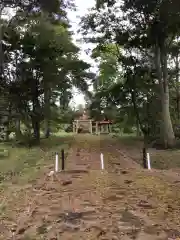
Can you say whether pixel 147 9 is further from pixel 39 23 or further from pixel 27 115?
pixel 27 115

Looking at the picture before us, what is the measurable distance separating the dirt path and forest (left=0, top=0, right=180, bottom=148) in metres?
9.38

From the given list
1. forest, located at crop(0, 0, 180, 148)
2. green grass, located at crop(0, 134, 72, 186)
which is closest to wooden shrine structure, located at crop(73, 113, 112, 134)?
forest, located at crop(0, 0, 180, 148)

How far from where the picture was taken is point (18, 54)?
77.7 feet

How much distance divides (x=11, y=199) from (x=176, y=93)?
2332 cm

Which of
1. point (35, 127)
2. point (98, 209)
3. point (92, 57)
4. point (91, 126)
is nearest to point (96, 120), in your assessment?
point (91, 126)

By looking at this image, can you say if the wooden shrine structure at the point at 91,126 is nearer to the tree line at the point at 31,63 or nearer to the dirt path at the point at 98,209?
the tree line at the point at 31,63

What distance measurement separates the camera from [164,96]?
21422 mm

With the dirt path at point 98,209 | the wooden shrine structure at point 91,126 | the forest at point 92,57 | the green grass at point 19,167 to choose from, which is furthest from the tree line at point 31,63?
the wooden shrine structure at point 91,126

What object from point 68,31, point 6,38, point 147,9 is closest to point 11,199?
point 147,9

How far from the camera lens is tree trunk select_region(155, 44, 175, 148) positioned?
20969mm

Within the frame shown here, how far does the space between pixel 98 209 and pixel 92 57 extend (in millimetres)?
22998

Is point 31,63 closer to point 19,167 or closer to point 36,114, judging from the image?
point 36,114

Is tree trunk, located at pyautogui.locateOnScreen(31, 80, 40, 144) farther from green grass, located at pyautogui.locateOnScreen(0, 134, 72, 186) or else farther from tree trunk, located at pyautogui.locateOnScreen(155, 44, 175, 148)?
tree trunk, located at pyautogui.locateOnScreen(155, 44, 175, 148)

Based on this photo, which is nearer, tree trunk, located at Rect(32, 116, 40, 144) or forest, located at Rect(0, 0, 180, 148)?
forest, located at Rect(0, 0, 180, 148)
